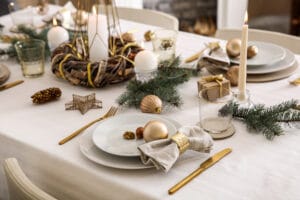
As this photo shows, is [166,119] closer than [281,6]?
Yes

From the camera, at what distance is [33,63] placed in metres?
1.64

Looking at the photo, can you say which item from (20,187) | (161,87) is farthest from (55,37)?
(20,187)

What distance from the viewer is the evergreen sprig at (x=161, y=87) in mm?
1409

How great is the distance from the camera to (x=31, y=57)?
5.28ft

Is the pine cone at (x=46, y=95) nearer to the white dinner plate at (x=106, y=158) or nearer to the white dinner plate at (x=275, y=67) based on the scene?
the white dinner plate at (x=106, y=158)

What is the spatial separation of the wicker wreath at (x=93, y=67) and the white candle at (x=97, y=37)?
3cm

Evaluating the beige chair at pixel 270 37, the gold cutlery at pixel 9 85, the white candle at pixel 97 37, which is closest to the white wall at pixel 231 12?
the beige chair at pixel 270 37

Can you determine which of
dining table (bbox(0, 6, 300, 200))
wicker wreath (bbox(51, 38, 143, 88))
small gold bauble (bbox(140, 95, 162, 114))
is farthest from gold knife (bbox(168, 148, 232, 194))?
wicker wreath (bbox(51, 38, 143, 88))

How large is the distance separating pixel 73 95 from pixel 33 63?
10.3 inches

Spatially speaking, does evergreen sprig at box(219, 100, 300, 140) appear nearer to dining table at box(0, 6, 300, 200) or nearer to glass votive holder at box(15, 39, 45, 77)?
dining table at box(0, 6, 300, 200)

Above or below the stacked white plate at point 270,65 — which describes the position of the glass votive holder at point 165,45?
above

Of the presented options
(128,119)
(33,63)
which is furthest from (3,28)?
(128,119)

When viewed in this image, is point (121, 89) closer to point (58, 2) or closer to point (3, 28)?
point (3, 28)

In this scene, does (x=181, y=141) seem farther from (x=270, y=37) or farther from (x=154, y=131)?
(x=270, y=37)
